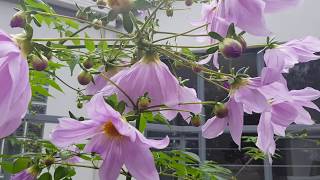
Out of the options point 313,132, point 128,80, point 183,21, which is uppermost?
point 183,21

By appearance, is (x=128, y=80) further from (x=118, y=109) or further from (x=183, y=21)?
(x=183, y=21)

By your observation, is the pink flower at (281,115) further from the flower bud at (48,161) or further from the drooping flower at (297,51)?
the flower bud at (48,161)

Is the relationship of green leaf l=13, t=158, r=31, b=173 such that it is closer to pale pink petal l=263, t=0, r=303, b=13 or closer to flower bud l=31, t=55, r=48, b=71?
flower bud l=31, t=55, r=48, b=71

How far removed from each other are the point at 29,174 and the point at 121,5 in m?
0.28

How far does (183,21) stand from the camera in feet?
14.5

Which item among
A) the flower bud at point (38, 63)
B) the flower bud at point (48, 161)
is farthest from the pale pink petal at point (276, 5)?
the flower bud at point (48, 161)

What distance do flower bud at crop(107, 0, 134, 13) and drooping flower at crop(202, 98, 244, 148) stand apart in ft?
0.53

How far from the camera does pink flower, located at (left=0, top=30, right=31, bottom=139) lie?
302 millimetres

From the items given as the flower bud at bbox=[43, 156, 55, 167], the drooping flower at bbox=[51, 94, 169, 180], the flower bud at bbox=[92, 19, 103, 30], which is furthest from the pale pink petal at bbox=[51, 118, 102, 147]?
the flower bud at bbox=[43, 156, 55, 167]

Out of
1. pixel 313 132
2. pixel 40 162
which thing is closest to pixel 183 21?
pixel 313 132

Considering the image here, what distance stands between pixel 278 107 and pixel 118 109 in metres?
0.19

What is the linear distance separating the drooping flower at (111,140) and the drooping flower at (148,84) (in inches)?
1.5

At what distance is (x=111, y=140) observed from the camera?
16.0 inches

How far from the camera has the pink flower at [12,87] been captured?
0.99 feet
